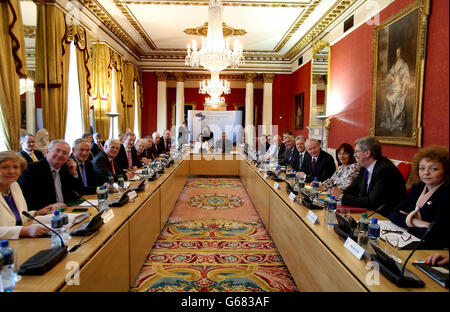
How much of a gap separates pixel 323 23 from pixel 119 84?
18.3 ft

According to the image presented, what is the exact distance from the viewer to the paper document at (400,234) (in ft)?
5.08

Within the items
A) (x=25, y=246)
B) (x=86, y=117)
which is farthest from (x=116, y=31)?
(x=25, y=246)

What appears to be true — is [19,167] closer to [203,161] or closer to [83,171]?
[83,171]

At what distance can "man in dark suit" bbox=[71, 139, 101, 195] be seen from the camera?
284 cm

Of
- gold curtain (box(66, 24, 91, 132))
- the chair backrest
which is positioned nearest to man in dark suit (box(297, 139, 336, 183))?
the chair backrest

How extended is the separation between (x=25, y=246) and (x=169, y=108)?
12.1 meters

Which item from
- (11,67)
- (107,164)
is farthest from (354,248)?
(11,67)

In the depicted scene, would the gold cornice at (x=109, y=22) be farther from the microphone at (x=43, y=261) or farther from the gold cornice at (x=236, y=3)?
the microphone at (x=43, y=261)

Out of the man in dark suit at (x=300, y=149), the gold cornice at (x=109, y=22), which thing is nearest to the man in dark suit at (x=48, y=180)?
the man in dark suit at (x=300, y=149)

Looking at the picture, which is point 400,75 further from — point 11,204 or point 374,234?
point 11,204

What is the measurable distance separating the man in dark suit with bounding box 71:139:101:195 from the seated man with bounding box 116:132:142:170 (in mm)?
1294

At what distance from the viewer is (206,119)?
1027cm

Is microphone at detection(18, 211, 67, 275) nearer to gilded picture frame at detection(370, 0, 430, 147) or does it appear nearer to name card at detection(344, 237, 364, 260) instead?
name card at detection(344, 237, 364, 260)

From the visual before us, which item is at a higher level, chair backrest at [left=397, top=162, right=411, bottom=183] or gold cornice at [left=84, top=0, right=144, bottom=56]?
gold cornice at [left=84, top=0, right=144, bottom=56]
